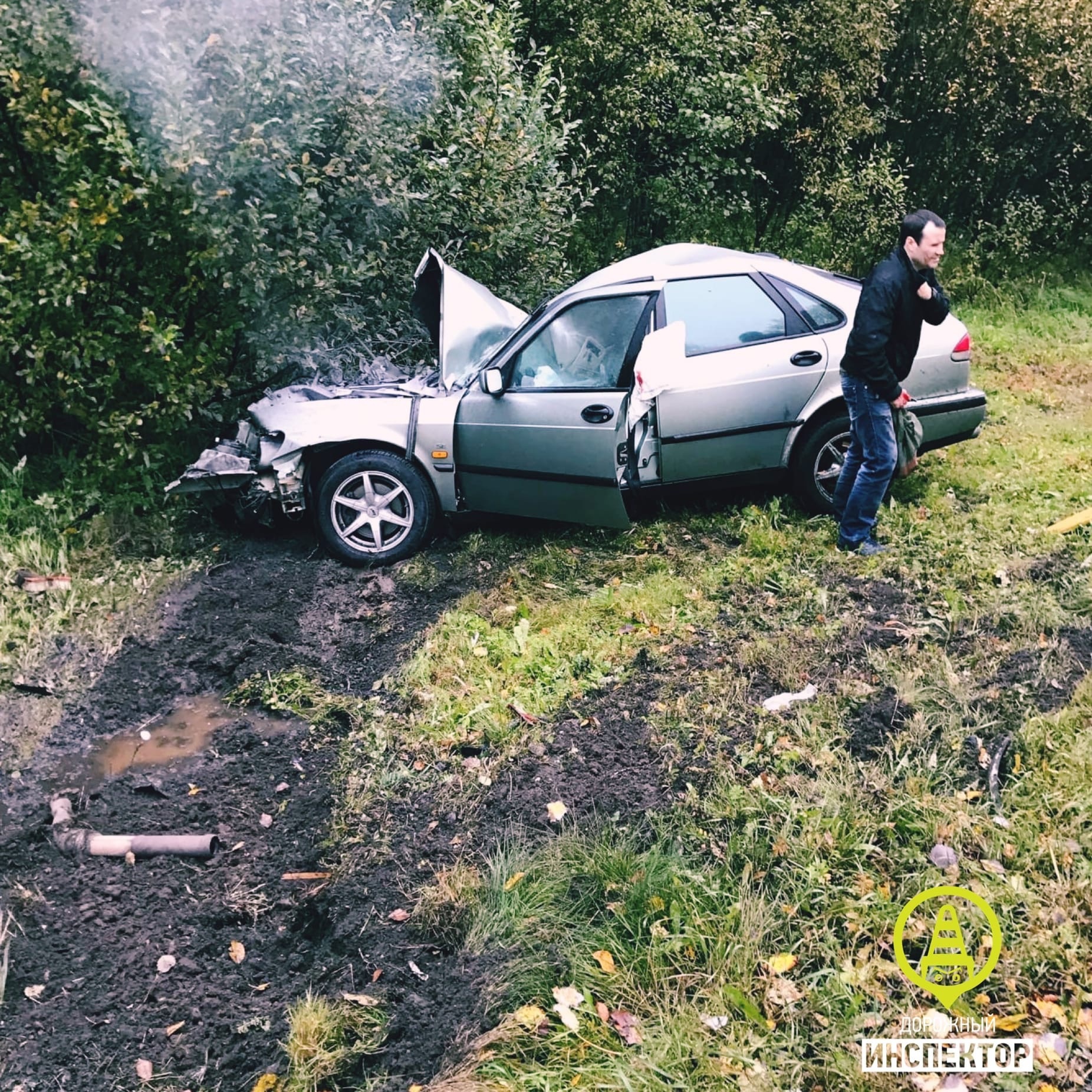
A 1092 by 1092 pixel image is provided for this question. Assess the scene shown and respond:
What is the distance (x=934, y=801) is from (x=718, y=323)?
316 centimetres

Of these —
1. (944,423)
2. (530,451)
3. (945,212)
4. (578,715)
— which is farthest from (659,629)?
(945,212)

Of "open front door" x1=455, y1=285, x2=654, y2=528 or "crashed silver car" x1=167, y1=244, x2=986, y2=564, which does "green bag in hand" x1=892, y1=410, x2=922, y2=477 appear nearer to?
"crashed silver car" x1=167, y1=244, x2=986, y2=564

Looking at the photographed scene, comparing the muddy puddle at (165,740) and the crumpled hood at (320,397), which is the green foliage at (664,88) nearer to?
the crumpled hood at (320,397)

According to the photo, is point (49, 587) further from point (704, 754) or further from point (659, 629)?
point (704, 754)

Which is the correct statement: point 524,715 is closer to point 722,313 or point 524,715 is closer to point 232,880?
point 232,880

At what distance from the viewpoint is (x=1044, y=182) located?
37.8 ft

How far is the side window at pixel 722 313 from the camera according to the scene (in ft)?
18.8

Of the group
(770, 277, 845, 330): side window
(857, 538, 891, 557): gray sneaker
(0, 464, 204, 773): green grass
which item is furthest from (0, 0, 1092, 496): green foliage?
(857, 538, 891, 557): gray sneaker

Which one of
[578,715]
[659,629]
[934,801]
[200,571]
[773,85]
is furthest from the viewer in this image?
[773,85]

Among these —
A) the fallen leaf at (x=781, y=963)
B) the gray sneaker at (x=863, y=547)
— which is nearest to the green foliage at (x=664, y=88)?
the gray sneaker at (x=863, y=547)

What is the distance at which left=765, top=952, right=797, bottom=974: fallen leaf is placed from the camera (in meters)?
3.14

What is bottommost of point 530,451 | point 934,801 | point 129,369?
point 934,801

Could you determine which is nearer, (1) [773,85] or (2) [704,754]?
(2) [704,754]

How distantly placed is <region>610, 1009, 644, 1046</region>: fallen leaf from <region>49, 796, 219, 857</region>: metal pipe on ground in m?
1.82
